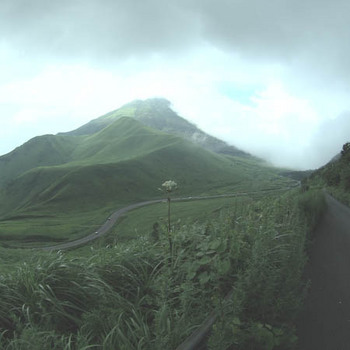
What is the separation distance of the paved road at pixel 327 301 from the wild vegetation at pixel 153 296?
74cm

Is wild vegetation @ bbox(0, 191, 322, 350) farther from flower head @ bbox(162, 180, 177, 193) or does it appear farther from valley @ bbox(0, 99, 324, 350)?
flower head @ bbox(162, 180, 177, 193)

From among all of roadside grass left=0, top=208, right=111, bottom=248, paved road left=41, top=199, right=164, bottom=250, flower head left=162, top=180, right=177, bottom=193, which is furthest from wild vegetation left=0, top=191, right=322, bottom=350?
roadside grass left=0, top=208, right=111, bottom=248

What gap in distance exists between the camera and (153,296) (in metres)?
4.33

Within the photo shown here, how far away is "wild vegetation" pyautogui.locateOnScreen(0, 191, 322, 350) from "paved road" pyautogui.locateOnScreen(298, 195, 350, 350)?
0.74 meters

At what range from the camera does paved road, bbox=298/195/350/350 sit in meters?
4.42

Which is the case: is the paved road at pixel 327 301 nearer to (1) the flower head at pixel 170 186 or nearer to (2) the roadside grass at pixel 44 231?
(1) the flower head at pixel 170 186

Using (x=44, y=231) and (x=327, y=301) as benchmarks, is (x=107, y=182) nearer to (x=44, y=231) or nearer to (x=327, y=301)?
(x=44, y=231)

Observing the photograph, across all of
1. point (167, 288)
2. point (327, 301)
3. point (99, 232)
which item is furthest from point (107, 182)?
point (167, 288)

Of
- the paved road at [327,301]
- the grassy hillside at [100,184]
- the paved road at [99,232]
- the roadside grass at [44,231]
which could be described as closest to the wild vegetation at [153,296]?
the paved road at [327,301]

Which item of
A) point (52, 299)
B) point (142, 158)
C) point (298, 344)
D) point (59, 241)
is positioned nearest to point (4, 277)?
point (52, 299)

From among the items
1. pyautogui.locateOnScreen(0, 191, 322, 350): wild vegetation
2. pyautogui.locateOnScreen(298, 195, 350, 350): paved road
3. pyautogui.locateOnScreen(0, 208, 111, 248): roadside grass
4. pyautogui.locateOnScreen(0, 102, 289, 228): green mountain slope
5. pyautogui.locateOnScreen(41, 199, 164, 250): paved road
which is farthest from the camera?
pyautogui.locateOnScreen(0, 102, 289, 228): green mountain slope

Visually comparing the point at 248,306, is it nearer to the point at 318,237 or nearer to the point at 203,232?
the point at 203,232

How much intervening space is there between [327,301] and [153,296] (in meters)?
3.46

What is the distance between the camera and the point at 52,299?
12.3 feet
